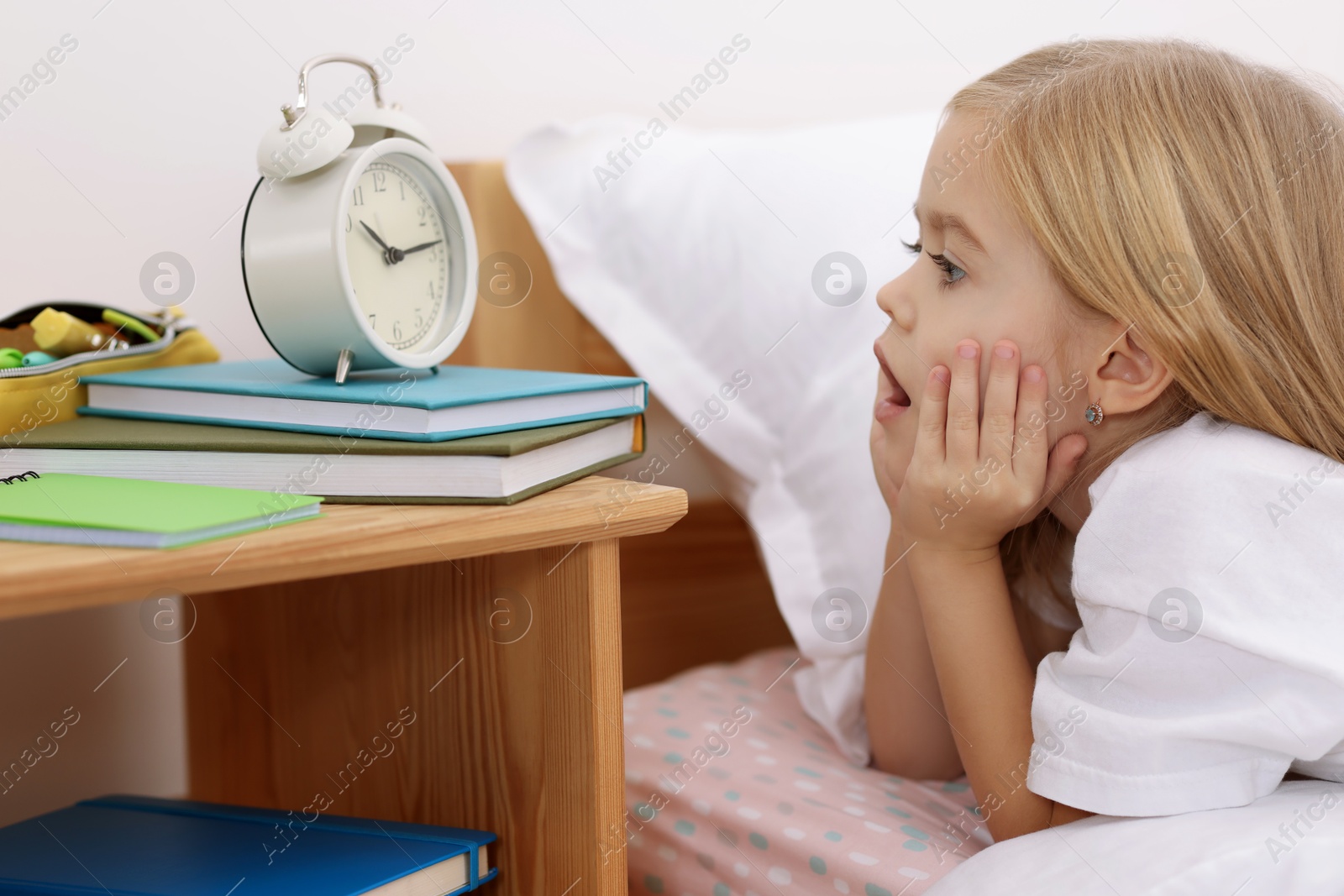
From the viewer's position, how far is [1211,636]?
0.57 meters

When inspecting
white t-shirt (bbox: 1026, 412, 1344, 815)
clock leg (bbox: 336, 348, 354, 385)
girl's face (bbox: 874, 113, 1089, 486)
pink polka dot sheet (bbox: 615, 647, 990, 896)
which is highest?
clock leg (bbox: 336, 348, 354, 385)

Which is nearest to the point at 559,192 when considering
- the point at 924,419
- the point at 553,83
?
the point at 553,83

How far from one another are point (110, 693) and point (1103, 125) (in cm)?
100

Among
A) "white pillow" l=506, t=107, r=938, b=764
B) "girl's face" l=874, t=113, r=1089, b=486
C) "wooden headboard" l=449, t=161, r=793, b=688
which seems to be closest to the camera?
"girl's face" l=874, t=113, r=1089, b=486

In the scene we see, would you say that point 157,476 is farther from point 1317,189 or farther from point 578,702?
point 1317,189

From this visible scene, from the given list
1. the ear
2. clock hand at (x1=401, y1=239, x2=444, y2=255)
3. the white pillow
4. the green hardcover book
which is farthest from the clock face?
the ear

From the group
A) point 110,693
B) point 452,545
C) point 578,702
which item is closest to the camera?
point 452,545

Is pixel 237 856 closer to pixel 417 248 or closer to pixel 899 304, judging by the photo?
pixel 417 248

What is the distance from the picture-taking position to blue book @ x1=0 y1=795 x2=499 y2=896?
61 centimetres

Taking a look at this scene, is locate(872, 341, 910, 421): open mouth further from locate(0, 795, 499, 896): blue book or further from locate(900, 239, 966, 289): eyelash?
locate(0, 795, 499, 896): blue book

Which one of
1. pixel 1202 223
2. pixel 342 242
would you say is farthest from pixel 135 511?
Result: pixel 1202 223

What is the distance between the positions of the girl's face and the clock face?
0.32 m

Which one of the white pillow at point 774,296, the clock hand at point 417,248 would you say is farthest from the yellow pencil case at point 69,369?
the white pillow at point 774,296

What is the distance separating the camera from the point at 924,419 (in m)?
0.71
